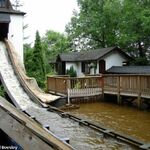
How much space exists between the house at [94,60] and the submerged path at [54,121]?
42.0 feet

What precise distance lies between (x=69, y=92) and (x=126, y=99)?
3.92 m

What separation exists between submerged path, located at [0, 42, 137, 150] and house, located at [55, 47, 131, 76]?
504 inches

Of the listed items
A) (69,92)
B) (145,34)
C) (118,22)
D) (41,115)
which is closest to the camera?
(41,115)

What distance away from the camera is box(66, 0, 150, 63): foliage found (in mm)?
33688

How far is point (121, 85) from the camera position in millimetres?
19719

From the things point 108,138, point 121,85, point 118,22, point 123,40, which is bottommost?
point 108,138

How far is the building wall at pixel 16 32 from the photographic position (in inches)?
988

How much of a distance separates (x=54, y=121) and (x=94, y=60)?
19.5m

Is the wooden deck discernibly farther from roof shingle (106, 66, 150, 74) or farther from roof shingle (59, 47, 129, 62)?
roof shingle (59, 47, 129, 62)

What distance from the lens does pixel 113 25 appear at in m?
39.7

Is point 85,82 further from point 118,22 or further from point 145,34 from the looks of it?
point 118,22

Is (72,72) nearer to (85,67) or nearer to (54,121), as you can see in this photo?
(85,67)

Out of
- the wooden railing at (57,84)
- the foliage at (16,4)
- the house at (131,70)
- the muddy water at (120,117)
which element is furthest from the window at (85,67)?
the foliage at (16,4)

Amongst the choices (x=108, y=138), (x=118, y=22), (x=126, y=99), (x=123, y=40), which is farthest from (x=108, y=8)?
(x=108, y=138)
